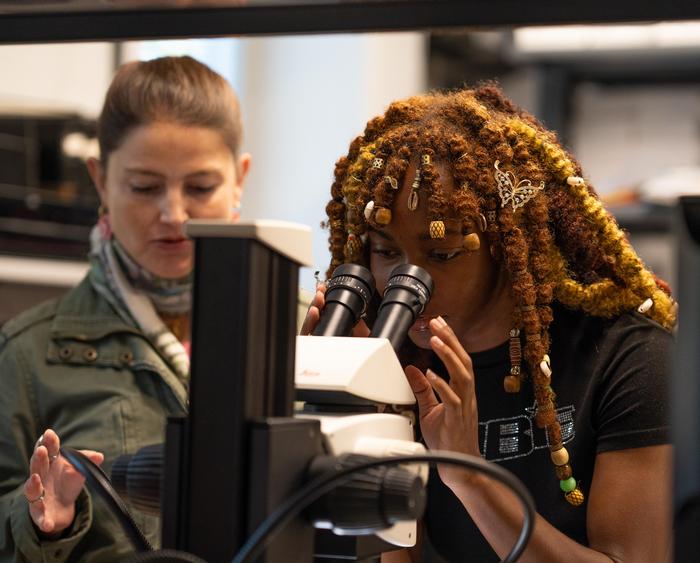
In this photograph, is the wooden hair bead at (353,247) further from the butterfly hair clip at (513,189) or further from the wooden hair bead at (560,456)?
the wooden hair bead at (560,456)

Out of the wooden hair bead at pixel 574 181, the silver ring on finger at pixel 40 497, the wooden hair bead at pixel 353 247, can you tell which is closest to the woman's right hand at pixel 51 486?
the silver ring on finger at pixel 40 497

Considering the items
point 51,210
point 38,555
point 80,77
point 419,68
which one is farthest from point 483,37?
point 38,555

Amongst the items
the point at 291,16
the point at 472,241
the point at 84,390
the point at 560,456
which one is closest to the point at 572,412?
the point at 560,456

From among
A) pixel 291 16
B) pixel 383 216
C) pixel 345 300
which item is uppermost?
pixel 291 16

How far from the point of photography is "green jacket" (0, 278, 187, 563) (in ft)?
4.56

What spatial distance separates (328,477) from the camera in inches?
26.5

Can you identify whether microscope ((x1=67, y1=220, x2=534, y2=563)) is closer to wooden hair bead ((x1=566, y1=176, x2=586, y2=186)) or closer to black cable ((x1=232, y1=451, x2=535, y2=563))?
black cable ((x1=232, y1=451, x2=535, y2=563))

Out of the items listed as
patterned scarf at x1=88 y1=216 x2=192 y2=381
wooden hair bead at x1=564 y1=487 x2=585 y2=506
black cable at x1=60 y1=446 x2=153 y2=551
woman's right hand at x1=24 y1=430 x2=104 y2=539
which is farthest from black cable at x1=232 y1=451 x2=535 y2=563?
patterned scarf at x1=88 y1=216 x2=192 y2=381

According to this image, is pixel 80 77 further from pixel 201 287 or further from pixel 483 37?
pixel 201 287

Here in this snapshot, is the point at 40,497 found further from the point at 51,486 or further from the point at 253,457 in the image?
the point at 253,457

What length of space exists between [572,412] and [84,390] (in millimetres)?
697

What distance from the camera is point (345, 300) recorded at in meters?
1.02

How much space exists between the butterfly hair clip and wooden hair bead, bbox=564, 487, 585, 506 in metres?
0.33

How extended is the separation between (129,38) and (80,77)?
6.87 ft
